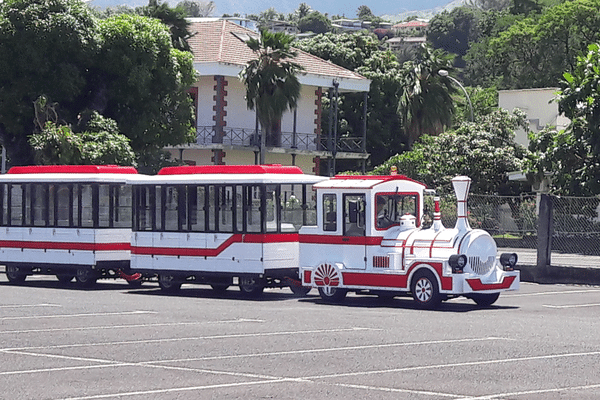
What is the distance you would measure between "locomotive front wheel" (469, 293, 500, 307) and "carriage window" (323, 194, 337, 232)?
316 centimetres

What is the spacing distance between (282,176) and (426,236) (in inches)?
155

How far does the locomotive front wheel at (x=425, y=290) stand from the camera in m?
20.7

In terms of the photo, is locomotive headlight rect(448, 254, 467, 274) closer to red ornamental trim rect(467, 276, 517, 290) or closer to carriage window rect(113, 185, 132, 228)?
red ornamental trim rect(467, 276, 517, 290)

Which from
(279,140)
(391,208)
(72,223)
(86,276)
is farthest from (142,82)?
(391,208)

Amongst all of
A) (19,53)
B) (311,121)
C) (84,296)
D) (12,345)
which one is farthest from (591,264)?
(311,121)

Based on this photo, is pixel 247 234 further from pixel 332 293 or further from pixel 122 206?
pixel 122 206

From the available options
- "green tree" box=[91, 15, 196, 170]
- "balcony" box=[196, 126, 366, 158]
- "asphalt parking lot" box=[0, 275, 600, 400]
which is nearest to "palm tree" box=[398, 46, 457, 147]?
"balcony" box=[196, 126, 366, 158]

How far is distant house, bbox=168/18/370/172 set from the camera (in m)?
52.8

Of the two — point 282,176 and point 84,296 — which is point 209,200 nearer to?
point 282,176

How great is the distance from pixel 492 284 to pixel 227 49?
34899 mm

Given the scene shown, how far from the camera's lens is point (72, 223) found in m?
27.1

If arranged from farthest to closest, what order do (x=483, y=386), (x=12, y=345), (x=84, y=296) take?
(x=84, y=296)
(x=12, y=345)
(x=483, y=386)

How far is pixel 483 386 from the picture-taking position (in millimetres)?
11156

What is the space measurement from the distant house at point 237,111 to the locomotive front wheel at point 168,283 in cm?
2657
